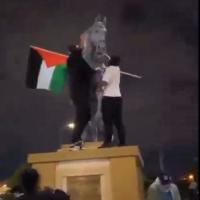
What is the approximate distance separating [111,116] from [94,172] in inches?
29.6

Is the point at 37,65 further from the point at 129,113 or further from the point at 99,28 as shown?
the point at 129,113

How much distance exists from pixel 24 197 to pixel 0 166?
1973cm

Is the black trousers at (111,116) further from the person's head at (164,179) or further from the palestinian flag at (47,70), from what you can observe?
the palestinian flag at (47,70)

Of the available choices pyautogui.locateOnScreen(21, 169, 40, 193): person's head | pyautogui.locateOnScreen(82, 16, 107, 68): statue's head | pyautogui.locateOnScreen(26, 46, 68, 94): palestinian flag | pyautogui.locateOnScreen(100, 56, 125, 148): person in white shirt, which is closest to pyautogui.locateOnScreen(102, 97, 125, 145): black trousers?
pyautogui.locateOnScreen(100, 56, 125, 148): person in white shirt

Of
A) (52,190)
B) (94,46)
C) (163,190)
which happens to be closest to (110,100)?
(94,46)

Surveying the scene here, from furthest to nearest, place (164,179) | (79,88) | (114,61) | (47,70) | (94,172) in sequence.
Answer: (47,70) < (79,88) < (114,61) < (164,179) < (94,172)

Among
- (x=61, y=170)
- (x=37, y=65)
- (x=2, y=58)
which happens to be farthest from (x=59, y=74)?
(x=2, y=58)

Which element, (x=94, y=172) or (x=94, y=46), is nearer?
(x=94, y=172)

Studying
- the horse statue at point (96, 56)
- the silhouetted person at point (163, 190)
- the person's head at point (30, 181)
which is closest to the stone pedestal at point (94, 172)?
the silhouetted person at point (163, 190)

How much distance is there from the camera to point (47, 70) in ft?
29.5

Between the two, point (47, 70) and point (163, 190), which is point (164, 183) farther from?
point (47, 70)

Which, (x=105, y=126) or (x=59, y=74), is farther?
(x=59, y=74)

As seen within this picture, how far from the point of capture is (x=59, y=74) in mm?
8898

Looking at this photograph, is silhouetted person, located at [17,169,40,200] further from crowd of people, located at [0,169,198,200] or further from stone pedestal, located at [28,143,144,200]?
stone pedestal, located at [28,143,144,200]
